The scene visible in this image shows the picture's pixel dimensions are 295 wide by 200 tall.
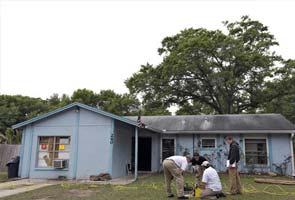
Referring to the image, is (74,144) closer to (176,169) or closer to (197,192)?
(176,169)

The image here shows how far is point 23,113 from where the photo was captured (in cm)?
3934

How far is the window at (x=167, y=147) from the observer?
15.8 m

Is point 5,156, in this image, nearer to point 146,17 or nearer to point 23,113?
point 146,17

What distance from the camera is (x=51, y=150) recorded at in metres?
12.7

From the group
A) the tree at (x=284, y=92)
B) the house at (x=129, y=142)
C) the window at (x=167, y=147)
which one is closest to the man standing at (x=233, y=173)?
the house at (x=129, y=142)

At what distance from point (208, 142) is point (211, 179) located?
8459 mm

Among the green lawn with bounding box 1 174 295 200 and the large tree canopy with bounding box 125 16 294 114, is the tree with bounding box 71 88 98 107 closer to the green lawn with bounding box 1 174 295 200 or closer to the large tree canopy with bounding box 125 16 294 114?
the large tree canopy with bounding box 125 16 294 114

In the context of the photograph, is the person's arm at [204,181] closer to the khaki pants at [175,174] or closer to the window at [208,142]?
the khaki pants at [175,174]

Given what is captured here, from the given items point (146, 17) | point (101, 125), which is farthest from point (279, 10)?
point (101, 125)

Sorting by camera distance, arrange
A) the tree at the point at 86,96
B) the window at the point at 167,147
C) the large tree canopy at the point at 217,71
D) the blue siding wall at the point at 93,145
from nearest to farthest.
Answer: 1. the blue siding wall at the point at 93,145
2. the window at the point at 167,147
3. the large tree canopy at the point at 217,71
4. the tree at the point at 86,96

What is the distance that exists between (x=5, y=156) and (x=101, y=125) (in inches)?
305

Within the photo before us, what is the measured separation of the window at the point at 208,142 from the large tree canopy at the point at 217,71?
685 cm

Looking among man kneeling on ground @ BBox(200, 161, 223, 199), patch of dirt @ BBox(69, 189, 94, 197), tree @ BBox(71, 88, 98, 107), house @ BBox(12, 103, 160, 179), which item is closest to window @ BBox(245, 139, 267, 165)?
house @ BBox(12, 103, 160, 179)

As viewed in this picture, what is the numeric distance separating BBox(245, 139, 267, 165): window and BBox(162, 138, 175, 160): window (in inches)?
157
